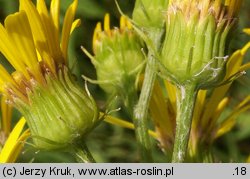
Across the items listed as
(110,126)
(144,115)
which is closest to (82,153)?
(144,115)

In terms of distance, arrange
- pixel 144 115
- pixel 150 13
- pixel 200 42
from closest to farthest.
A: 1. pixel 200 42
2. pixel 150 13
3. pixel 144 115

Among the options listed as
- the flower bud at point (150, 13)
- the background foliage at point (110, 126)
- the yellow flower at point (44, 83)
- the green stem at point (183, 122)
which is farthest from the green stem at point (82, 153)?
the background foliage at point (110, 126)

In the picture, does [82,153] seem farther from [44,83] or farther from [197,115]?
[197,115]

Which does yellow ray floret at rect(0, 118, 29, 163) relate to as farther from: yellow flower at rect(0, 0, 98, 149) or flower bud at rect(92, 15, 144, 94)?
flower bud at rect(92, 15, 144, 94)

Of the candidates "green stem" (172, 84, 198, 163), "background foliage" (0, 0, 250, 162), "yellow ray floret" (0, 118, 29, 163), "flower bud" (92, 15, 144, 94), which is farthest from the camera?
"background foliage" (0, 0, 250, 162)

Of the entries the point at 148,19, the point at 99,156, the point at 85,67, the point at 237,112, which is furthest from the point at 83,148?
the point at 85,67

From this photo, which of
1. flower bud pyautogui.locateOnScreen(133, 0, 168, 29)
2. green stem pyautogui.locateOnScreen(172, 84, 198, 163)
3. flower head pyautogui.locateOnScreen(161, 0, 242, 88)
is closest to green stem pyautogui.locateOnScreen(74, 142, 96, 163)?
green stem pyautogui.locateOnScreen(172, 84, 198, 163)
